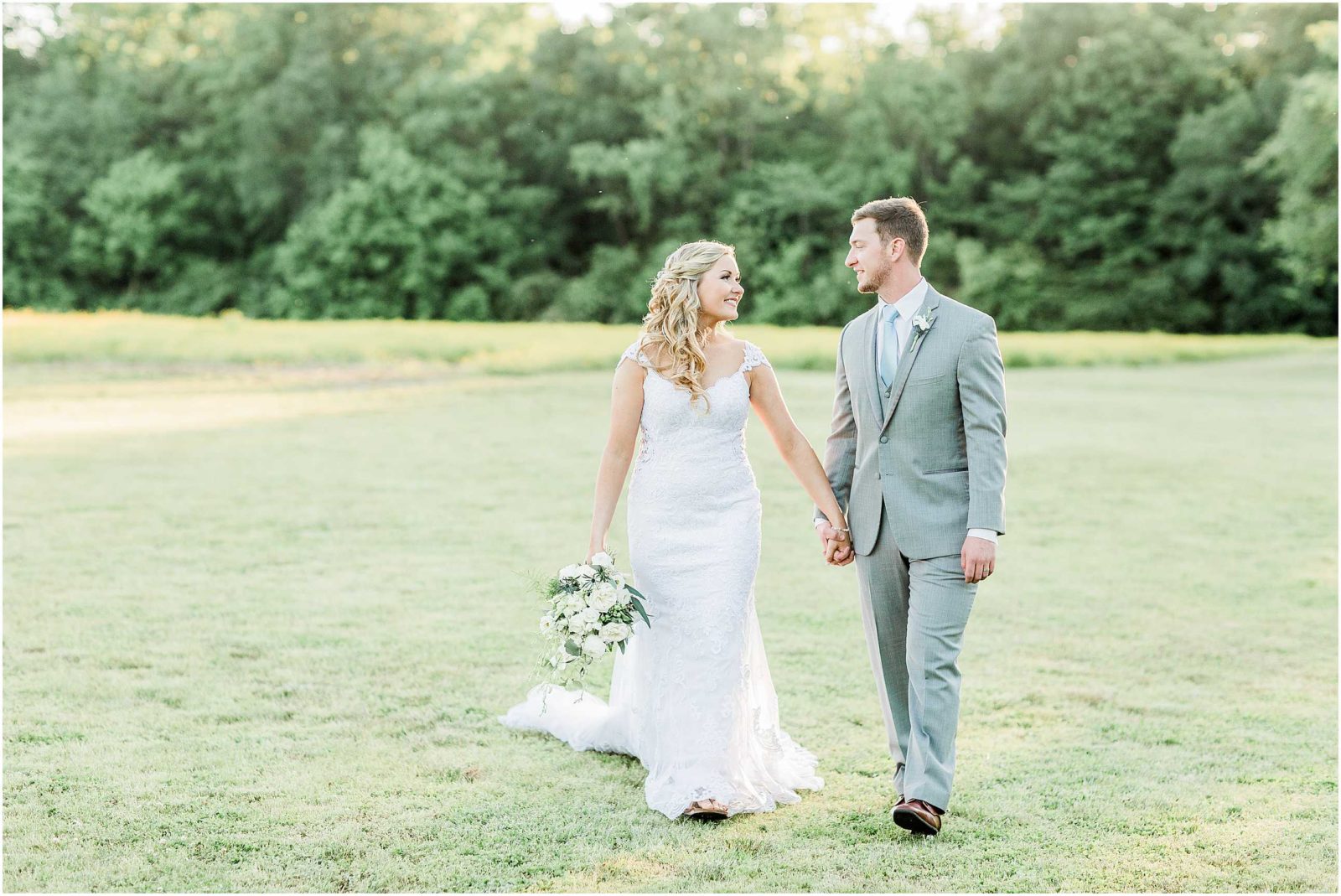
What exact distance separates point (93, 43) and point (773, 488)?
175 feet

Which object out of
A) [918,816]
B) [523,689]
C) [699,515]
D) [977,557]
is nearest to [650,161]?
[523,689]

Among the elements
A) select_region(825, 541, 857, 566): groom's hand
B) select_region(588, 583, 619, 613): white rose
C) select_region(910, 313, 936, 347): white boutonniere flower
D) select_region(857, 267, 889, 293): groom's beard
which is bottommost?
select_region(588, 583, 619, 613): white rose

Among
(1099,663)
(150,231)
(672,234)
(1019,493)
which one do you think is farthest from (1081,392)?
(150,231)

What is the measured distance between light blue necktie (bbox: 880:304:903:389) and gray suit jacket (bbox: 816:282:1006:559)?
1.5 inches

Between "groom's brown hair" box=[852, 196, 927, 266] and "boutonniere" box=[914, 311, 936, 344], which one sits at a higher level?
"groom's brown hair" box=[852, 196, 927, 266]

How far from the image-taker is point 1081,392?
24.7 m

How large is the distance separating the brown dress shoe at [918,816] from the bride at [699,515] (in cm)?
52

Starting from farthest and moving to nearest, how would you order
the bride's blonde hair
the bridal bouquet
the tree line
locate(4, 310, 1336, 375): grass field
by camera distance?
1. the tree line
2. locate(4, 310, 1336, 375): grass field
3. the bride's blonde hair
4. the bridal bouquet

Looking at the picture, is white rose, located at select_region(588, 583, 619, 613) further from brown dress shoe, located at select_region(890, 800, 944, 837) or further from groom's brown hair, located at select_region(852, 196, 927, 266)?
groom's brown hair, located at select_region(852, 196, 927, 266)

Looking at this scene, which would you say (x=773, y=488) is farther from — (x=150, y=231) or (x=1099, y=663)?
(x=150, y=231)

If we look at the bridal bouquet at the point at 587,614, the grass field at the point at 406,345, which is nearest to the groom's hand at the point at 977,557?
the bridal bouquet at the point at 587,614

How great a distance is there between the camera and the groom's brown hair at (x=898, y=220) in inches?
177

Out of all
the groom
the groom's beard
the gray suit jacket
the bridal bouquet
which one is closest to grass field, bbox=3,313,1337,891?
the groom

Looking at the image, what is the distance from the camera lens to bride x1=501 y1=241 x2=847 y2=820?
4738 mm
